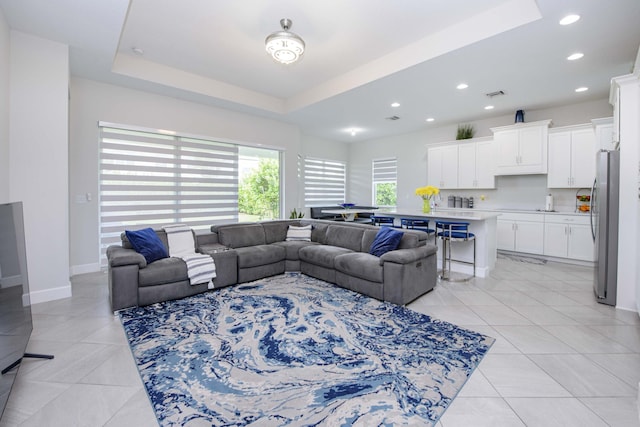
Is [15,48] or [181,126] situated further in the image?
[181,126]

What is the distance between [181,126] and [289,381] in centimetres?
495

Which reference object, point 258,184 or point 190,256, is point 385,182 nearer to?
point 258,184

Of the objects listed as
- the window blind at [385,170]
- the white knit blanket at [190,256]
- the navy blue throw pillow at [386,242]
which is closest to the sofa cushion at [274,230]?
the white knit blanket at [190,256]

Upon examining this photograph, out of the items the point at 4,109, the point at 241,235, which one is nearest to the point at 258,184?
the point at 241,235

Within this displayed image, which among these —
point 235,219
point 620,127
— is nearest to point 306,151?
point 235,219

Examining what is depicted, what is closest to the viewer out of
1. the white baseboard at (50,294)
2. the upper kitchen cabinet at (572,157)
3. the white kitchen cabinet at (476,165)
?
the white baseboard at (50,294)

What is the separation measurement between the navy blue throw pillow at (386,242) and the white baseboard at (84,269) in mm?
4366

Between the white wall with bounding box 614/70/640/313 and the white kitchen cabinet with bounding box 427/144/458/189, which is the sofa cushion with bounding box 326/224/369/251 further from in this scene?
the white kitchen cabinet with bounding box 427/144/458/189

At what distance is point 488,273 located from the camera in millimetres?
4562

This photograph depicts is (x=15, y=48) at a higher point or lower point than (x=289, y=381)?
higher

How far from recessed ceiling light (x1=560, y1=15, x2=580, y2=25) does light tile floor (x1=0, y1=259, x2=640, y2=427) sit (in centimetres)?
301

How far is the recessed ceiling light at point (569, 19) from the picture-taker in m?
2.87

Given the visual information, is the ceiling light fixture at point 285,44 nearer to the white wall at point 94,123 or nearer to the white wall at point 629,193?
the white wall at point 94,123

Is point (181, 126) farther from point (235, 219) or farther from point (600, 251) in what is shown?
point (600, 251)
